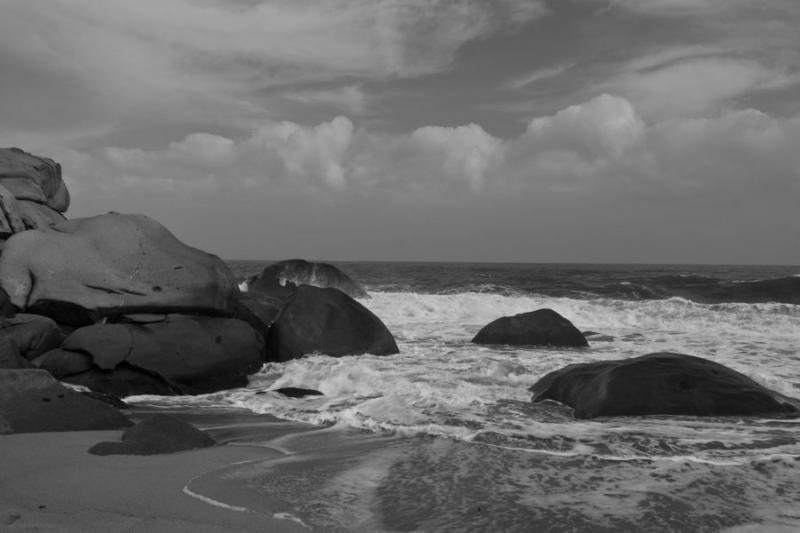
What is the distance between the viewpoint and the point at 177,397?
27.7 ft

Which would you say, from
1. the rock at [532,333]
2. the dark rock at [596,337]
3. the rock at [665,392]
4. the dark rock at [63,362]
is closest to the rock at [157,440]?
the dark rock at [63,362]

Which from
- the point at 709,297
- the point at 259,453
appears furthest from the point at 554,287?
→ the point at 259,453

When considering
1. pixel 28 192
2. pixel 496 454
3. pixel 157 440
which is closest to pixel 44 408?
pixel 157 440

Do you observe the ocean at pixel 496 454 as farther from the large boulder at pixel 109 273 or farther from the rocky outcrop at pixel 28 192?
the rocky outcrop at pixel 28 192

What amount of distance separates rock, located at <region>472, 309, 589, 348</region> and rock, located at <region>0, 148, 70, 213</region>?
31.7 feet

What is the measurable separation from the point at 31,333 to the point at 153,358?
5.46 feet

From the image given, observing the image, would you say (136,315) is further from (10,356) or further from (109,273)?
(10,356)

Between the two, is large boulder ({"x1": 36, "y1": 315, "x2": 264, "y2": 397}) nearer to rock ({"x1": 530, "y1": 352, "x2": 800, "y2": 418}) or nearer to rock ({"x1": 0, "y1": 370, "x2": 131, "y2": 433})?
rock ({"x1": 0, "y1": 370, "x2": 131, "y2": 433})

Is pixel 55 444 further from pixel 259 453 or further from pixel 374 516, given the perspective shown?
pixel 374 516

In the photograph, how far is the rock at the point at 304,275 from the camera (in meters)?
22.4

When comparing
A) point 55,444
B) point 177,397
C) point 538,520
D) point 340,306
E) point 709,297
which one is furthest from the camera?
point 709,297

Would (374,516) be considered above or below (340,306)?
below

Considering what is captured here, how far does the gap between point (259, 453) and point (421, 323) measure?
1347 cm

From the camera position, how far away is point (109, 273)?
999 cm
